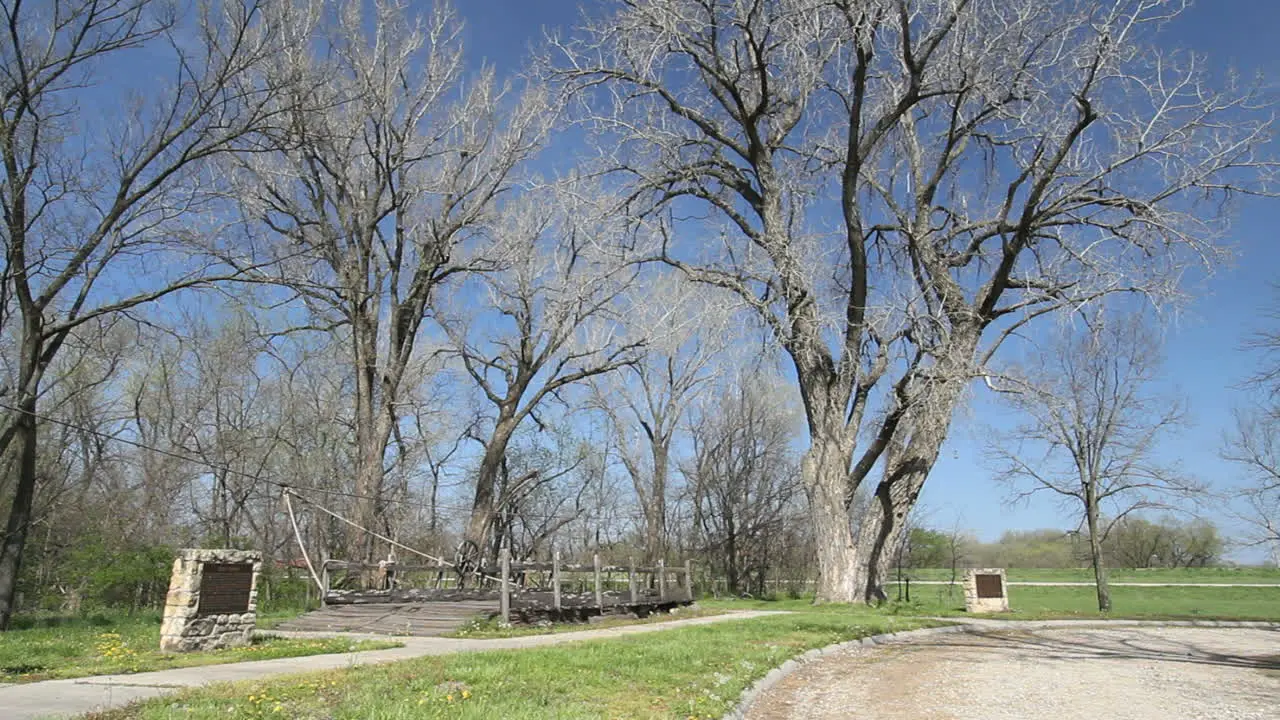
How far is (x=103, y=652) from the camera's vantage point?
10320mm

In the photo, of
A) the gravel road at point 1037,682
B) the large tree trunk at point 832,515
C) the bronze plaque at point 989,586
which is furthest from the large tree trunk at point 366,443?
the bronze plaque at point 989,586

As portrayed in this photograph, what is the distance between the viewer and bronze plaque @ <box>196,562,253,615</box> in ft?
37.1

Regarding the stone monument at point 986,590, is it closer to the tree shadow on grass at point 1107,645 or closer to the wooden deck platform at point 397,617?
the tree shadow on grass at point 1107,645

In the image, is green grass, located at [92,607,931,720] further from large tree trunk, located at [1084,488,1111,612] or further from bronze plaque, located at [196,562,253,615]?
large tree trunk, located at [1084,488,1111,612]

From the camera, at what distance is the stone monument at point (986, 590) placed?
72.7ft

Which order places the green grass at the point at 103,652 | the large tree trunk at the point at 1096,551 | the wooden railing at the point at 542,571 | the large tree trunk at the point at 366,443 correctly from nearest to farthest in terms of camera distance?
the green grass at the point at 103,652 < the wooden railing at the point at 542,571 < the large tree trunk at the point at 366,443 < the large tree trunk at the point at 1096,551

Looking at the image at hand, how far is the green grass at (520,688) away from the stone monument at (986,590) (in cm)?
1351

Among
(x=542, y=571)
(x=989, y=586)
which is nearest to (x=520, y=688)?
(x=542, y=571)

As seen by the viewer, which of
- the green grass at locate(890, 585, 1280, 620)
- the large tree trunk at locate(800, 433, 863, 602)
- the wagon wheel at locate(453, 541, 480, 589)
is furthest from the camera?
the green grass at locate(890, 585, 1280, 620)

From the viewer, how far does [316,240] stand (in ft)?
74.6

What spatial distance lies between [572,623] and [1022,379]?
1018cm

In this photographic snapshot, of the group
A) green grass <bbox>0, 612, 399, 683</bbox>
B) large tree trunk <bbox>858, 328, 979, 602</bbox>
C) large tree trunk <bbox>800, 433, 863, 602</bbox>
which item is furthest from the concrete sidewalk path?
large tree trunk <bbox>858, 328, 979, 602</bbox>

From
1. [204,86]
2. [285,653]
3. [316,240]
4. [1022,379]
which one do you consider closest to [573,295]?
[316,240]

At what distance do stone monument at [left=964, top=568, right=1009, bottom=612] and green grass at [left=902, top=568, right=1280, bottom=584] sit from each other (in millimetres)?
29706
